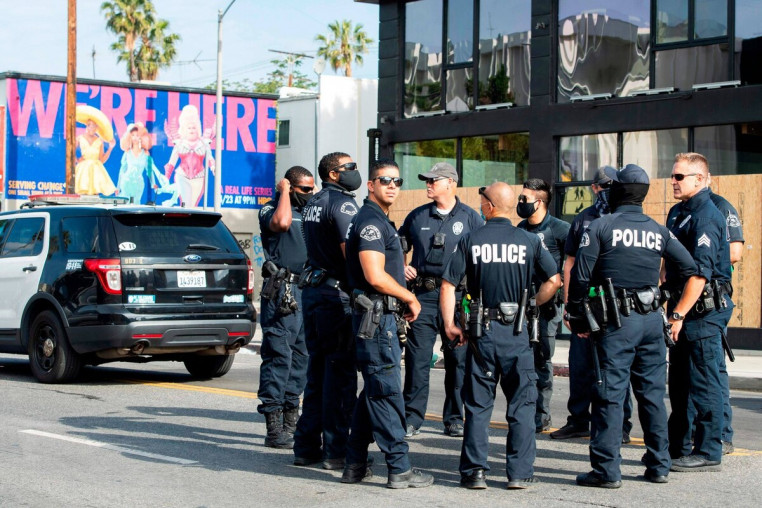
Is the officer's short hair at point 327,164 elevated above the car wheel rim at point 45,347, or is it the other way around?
the officer's short hair at point 327,164

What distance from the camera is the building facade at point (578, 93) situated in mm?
18594

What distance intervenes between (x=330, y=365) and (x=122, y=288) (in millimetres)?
4756

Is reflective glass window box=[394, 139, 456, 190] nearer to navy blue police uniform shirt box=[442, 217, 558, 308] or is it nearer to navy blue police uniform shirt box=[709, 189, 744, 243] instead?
navy blue police uniform shirt box=[709, 189, 744, 243]

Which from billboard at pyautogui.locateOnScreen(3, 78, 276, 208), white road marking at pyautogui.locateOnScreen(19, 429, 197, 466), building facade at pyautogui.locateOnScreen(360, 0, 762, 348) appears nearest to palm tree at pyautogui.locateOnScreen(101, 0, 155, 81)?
billboard at pyautogui.locateOnScreen(3, 78, 276, 208)

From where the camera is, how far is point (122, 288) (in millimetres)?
11578

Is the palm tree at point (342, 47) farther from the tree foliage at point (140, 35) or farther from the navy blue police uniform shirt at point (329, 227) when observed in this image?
the navy blue police uniform shirt at point (329, 227)

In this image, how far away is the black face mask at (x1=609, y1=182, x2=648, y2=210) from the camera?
7.20 meters

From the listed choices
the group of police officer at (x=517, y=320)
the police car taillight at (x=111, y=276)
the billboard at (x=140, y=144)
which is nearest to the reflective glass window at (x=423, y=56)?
the billboard at (x=140, y=144)

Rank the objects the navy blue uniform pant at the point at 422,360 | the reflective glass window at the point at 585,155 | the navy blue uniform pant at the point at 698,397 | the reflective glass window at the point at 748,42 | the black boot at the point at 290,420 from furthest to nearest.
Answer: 1. the reflective glass window at the point at 585,155
2. the reflective glass window at the point at 748,42
3. the navy blue uniform pant at the point at 422,360
4. the black boot at the point at 290,420
5. the navy blue uniform pant at the point at 698,397

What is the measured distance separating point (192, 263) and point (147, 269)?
505 millimetres

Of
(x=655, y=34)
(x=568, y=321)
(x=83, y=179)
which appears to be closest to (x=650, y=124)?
(x=655, y=34)

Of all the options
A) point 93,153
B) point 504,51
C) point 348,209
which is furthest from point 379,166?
point 93,153

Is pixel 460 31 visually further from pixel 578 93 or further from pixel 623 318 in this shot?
pixel 623 318

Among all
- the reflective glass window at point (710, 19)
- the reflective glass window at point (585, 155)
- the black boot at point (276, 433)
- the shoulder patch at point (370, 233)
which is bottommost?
the black boot at point (276, 433)
